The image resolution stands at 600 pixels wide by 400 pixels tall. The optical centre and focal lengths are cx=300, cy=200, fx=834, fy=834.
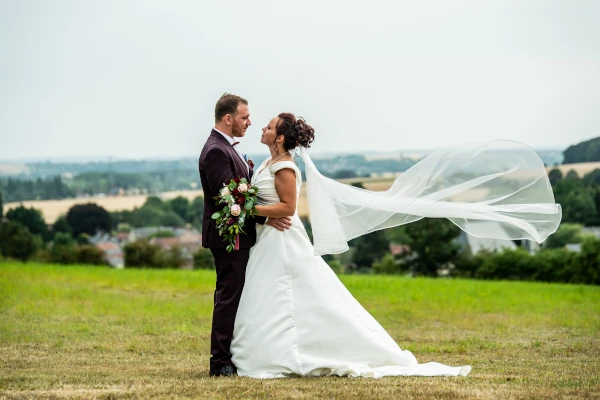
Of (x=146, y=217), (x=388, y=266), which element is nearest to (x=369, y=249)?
(x=388, y=266)

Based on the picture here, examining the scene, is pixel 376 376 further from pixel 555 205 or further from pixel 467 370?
pixel 555 205

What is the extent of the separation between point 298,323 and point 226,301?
2.27 ft

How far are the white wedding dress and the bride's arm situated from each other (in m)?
0.08

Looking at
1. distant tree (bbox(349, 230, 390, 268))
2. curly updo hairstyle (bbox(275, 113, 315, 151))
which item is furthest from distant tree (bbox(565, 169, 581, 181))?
curly updo hairstyle (bbox(275, 113, 315, 151))

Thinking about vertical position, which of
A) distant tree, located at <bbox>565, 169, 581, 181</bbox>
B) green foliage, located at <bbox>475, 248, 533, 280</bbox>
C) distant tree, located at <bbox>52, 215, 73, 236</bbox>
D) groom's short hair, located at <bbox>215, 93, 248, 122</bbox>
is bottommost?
green foliage, located at <bbox>475, 248, 533, 280</bbox>

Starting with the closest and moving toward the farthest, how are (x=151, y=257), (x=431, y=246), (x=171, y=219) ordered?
(x=151, y=257) < (x=431, y=246) < (x=171, y=219)

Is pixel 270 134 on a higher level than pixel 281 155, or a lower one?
higher

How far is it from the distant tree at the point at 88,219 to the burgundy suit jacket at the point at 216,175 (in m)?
31.2

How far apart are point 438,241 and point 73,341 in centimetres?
3021

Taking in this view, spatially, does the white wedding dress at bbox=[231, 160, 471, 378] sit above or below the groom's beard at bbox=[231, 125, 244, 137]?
below

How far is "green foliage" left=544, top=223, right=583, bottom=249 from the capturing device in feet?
131

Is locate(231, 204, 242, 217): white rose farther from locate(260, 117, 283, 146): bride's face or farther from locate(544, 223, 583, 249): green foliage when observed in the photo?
locate(544, 223, 583, 249): green foliage

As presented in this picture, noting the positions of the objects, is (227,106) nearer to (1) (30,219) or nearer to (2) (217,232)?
(2) (217,232)

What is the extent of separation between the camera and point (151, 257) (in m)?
31.4
